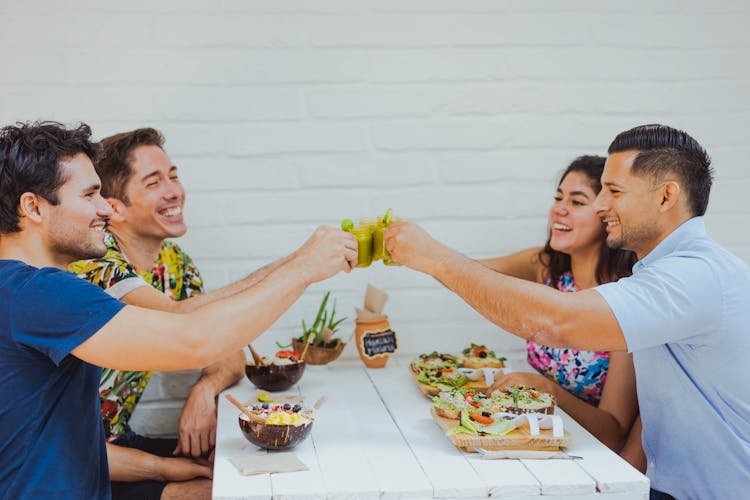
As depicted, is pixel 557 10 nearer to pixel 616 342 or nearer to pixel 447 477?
pixel 616 342

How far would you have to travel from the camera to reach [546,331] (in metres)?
1.74

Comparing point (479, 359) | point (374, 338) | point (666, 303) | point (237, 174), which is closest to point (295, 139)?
point (237, 174)

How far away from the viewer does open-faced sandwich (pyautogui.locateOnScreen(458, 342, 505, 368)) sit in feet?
7.55

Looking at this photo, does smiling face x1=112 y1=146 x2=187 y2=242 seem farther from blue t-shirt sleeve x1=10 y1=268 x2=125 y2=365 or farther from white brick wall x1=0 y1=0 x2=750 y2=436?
blue t-shirt sleeve x1=10 y1=268 x2=125 y2=365

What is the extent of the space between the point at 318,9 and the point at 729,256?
145 cm

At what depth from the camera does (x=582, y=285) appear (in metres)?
2.43

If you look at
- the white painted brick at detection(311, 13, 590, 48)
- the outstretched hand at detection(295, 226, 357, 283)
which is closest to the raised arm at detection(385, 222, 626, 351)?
the outstretched hand at detection(295, 226, 357, 283)

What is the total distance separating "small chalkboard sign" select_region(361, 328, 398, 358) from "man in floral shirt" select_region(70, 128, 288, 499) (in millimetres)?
356

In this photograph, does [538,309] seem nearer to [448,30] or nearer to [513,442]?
→ [513,442]

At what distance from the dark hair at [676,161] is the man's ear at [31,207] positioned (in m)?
1.34

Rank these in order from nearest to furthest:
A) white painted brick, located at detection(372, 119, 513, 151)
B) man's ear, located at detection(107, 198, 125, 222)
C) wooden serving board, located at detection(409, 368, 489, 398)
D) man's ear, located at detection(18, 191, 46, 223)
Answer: man's ear, located at detection(18, 191, 46, 223), wooden serving board, located at detection(409, 368, 489, 398), man's ear, located at detection(107, 198, 125, 222), white painted brick, located at detection(372, 119, 513, 151)

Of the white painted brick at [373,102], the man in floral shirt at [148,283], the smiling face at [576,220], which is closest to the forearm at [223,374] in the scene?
the man in floral shirt at [148,283]

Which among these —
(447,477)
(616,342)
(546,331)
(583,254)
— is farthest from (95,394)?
(583,254)

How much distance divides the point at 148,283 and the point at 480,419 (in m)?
1.12
